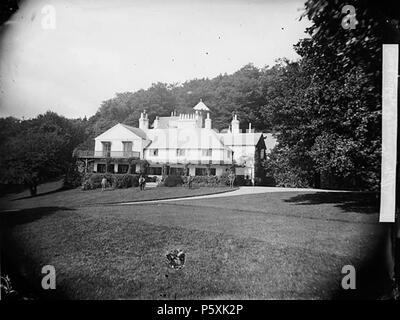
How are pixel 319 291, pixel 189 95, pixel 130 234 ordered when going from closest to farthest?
pixel 319 291, pixel 130 234, pixel 189 95

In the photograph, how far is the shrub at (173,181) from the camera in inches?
82.7

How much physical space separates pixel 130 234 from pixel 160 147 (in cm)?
69

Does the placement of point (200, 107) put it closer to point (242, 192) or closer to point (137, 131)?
point (137, 131)

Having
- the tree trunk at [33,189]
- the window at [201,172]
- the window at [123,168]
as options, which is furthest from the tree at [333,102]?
the tree trunk at [33,189]

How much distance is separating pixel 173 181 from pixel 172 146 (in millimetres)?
291

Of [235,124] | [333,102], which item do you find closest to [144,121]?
[235,124]

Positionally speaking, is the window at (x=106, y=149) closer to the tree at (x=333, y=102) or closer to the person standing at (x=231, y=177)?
the person standing at (x=231, y=177)

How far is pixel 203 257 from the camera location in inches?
70.7

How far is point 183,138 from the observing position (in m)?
2.05

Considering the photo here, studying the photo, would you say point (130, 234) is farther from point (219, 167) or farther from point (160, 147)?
point (219, 167)

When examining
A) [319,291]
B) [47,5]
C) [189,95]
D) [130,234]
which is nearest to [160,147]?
[189,95]

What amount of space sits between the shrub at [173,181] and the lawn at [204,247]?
166mm

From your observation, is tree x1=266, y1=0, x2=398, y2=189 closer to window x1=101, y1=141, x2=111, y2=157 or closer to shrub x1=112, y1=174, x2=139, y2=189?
shrub x1=112, y1=174, x2=139, y2=189

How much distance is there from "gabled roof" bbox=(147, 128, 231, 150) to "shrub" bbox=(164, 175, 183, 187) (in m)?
0.25
